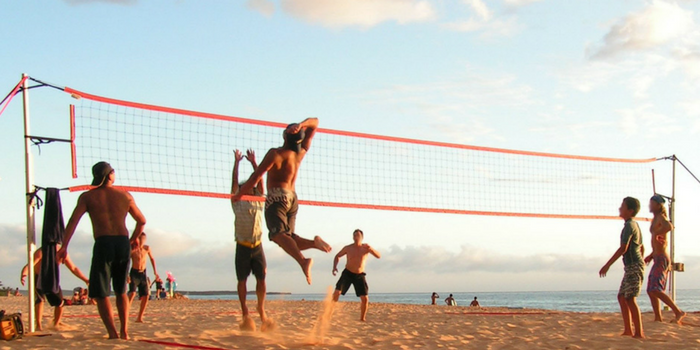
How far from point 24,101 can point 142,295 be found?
286 cm

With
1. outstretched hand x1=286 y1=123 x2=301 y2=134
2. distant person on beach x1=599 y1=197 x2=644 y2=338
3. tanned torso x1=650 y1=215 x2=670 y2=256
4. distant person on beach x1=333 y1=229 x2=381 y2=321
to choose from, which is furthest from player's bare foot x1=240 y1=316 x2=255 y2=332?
tanned torso x1=650 y1=215 x2=670 y2=256

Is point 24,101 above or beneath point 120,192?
above

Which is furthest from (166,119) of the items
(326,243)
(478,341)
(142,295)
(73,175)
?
(478,341)

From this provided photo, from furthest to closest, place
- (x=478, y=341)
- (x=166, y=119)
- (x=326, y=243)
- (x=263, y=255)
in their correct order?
(x=166, y=119) < (x=263, y=255) < (x=478, y=341) < (x=326, y=243)

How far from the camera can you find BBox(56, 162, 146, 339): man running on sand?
569cm

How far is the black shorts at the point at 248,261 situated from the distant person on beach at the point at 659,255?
14.8ft

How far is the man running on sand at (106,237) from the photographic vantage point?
5.69 meters

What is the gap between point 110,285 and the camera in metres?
5.81

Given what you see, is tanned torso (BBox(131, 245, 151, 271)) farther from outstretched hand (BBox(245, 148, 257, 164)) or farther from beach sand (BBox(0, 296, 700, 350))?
outstretched hand (BBox(245, 148, 257, 164))

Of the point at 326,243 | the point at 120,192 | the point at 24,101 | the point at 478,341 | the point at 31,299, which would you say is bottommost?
the point at 478,341

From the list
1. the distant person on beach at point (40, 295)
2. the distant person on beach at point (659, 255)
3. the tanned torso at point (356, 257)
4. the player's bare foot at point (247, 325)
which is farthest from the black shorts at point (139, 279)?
the distant person on beach at point (659, 255)

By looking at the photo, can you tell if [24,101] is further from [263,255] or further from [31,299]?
[263,255]

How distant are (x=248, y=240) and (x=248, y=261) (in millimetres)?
210

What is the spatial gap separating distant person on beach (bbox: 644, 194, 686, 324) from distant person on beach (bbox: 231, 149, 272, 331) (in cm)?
449
